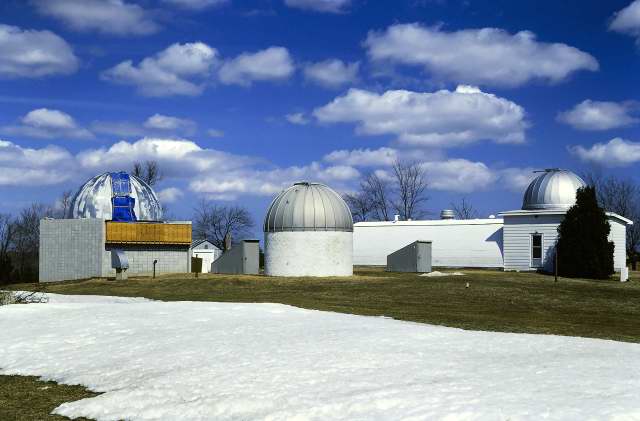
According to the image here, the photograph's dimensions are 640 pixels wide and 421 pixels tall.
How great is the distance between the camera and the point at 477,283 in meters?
30.7

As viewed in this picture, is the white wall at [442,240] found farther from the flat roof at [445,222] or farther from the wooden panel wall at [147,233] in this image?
the wooden panel wall at [147,233]

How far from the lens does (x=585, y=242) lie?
3741cm

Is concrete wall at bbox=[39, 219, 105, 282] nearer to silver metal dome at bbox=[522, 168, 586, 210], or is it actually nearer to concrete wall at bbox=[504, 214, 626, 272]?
concrete wall at bbox=[504, 214, 626, 272]

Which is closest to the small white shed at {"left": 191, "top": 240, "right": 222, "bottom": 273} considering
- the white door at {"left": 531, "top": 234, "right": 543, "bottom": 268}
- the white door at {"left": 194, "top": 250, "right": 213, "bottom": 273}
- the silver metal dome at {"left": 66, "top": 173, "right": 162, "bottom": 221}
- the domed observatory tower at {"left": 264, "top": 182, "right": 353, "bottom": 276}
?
the white door at {"left": 194, "top": 250, "right": 213, "bottom": 273}

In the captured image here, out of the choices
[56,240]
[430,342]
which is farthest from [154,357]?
[56,240]

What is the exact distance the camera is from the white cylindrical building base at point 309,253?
121 feet

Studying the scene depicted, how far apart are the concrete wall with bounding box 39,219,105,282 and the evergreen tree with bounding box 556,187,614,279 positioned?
1016 inches

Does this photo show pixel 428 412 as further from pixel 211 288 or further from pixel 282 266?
pixel 282 266

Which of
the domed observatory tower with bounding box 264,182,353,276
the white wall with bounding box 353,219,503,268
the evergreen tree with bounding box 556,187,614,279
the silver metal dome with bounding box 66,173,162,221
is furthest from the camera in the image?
the white wall with bounding box 353,219,503,268

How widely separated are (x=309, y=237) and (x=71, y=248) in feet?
51.5

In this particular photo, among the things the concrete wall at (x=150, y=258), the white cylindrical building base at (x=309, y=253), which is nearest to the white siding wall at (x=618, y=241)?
the white cylindrical building base at (x=309, y=253)

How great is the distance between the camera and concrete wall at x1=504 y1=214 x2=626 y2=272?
40656mm

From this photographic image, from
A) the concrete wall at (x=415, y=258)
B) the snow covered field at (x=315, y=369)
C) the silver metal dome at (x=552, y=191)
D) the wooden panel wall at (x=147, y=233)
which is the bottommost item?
the snow covered field at (x=315, y=369)

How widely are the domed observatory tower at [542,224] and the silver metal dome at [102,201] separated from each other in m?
22.1
